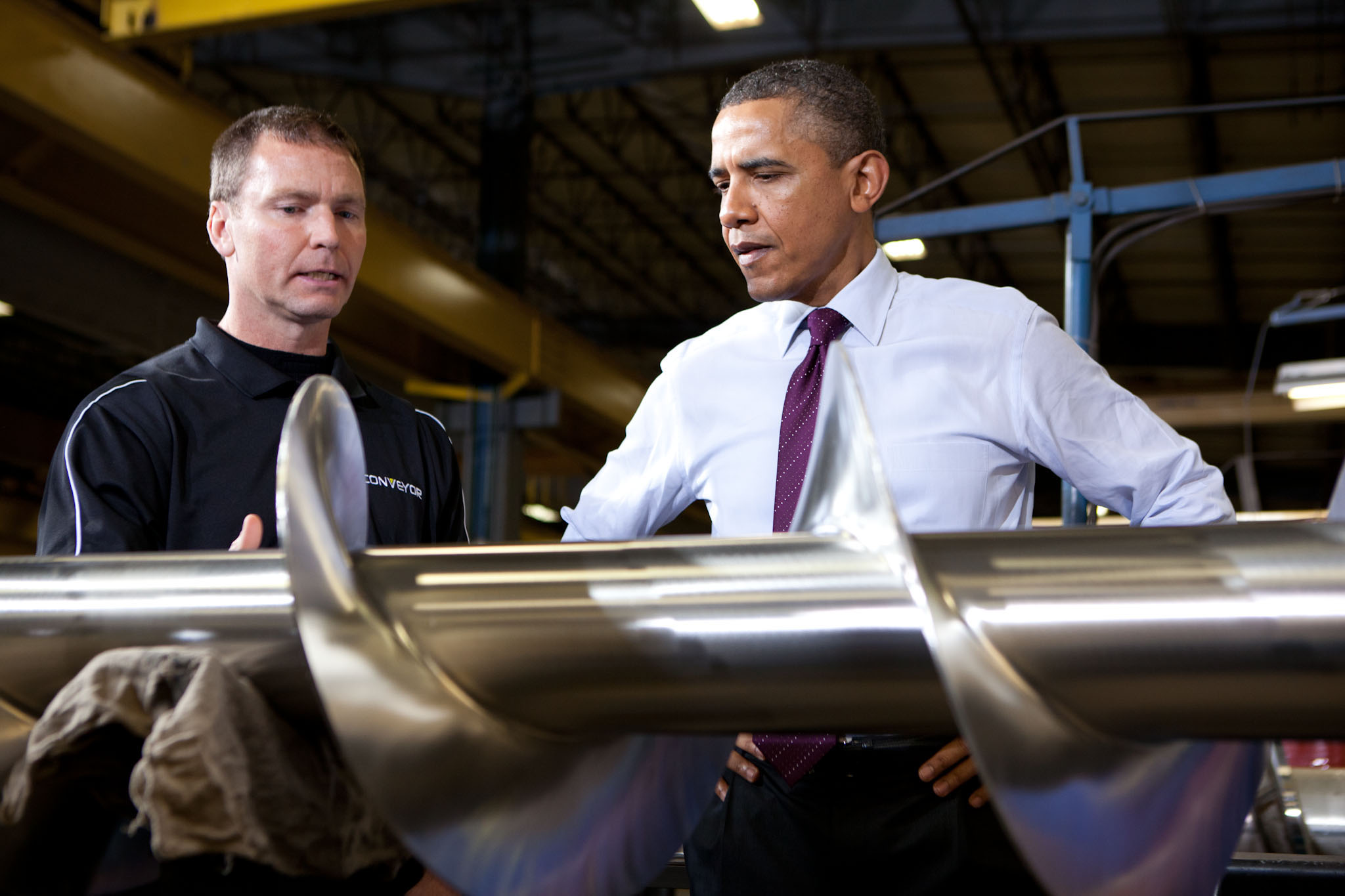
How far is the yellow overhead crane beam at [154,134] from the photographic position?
11.7 feet

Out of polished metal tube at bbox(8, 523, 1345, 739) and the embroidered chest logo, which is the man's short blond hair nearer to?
the embroidered chest logo

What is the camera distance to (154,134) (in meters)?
4.04

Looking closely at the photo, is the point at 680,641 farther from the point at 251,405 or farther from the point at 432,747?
the point at 251,405

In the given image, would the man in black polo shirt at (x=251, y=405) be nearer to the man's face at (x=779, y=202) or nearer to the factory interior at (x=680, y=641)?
the factory interior at (x=680, y=641)

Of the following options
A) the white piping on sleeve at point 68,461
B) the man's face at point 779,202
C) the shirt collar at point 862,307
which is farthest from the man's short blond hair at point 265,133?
the shirt collar at point 862,307

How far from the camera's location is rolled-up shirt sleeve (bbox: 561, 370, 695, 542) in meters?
1.20

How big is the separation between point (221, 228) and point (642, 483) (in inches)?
25.4

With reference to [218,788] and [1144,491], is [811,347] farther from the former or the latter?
[218,788]

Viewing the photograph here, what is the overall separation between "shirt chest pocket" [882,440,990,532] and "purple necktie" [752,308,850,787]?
9cm

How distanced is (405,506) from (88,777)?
1.09 m

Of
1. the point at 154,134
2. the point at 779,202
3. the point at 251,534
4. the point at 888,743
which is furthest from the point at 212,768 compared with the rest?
the point at 154,134

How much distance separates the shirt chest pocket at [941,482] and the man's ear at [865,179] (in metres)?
0.33

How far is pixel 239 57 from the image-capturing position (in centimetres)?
723

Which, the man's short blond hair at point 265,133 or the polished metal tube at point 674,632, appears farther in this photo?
the man's short blond hair at point 265,133
